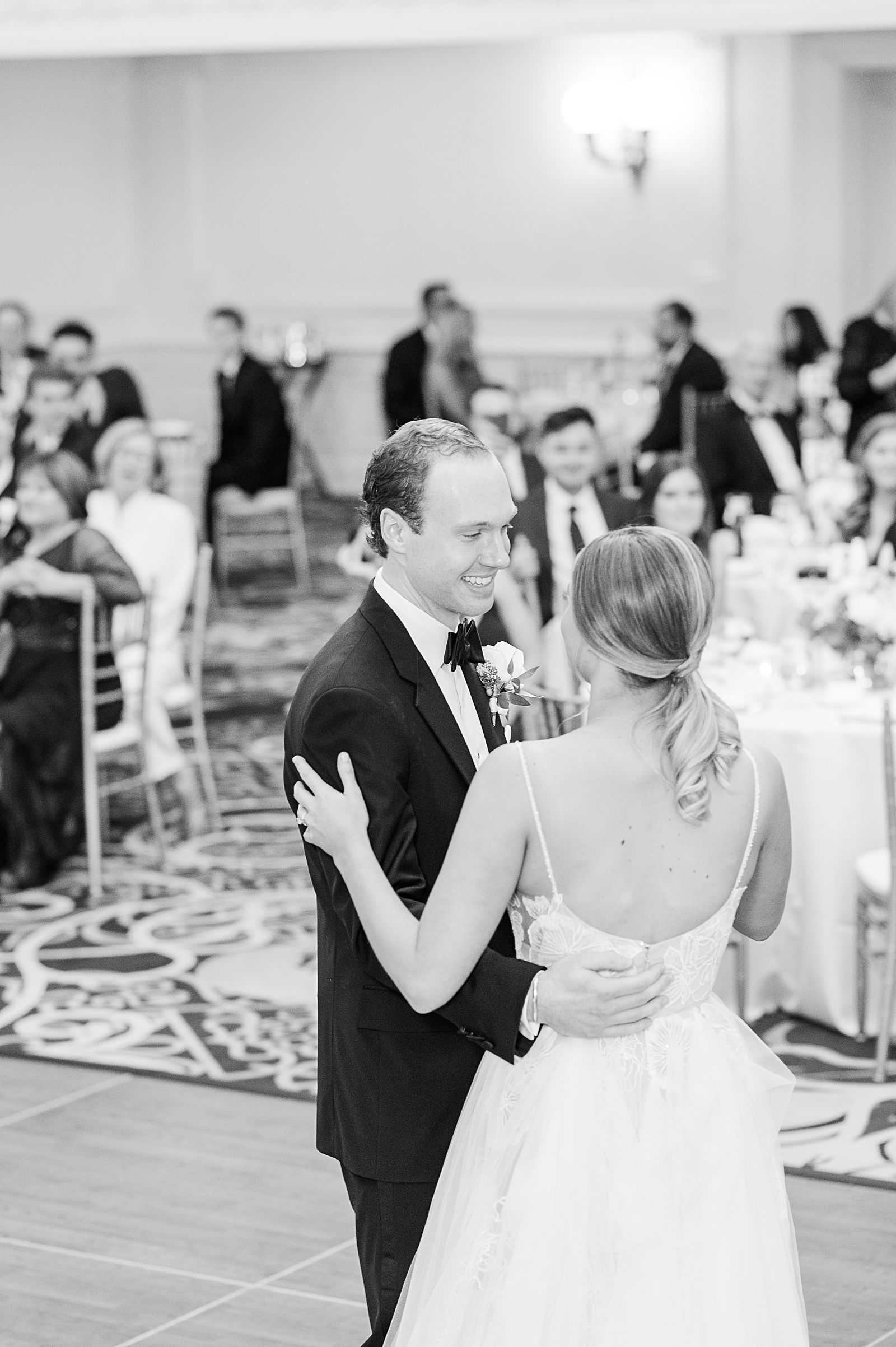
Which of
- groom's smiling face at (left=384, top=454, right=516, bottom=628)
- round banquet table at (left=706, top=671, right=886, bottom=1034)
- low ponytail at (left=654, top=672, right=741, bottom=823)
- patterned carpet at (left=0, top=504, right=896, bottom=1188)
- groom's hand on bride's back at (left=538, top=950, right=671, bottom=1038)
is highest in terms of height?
groom's smiling face at (left=384, top=454, right=516, bottom=628)

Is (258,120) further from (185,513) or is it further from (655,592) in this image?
(655,592)

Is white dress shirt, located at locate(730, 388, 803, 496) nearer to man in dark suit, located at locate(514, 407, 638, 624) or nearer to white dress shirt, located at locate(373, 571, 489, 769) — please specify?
man in dark suit, located at locate(514, 407, 638, 624)

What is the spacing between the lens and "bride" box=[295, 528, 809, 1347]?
2.08m

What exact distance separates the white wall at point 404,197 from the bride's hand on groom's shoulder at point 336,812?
34.7 ft

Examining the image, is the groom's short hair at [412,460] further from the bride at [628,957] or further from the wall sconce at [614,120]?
the wall sconce at [614,120]

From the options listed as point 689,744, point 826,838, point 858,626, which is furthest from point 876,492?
point 689,744

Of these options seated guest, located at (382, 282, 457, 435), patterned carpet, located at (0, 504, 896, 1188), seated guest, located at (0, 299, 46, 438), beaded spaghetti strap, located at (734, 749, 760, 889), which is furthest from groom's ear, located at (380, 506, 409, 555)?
seated guest, located at (382, 282, 457, 435)

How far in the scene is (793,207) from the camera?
1215 centimetres

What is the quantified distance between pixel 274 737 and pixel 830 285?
6.23m

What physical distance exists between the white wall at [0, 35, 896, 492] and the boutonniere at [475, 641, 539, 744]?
1028 centimetres

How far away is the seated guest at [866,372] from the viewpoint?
33.3 ft

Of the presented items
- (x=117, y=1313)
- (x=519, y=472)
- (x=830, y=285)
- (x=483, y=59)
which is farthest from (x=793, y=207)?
(x=117, y=1313)

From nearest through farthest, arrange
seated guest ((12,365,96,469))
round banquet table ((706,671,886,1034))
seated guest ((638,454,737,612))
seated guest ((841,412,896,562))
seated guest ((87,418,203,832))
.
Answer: round banquet table ((706,671,886,1034)), seated guest ((638,454,737,612)), seated guest ((841,412,896,562)), seated guest ((87,418,203,832)), seated guest ((12,365,96,469))

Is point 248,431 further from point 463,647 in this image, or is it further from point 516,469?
point 463,647
